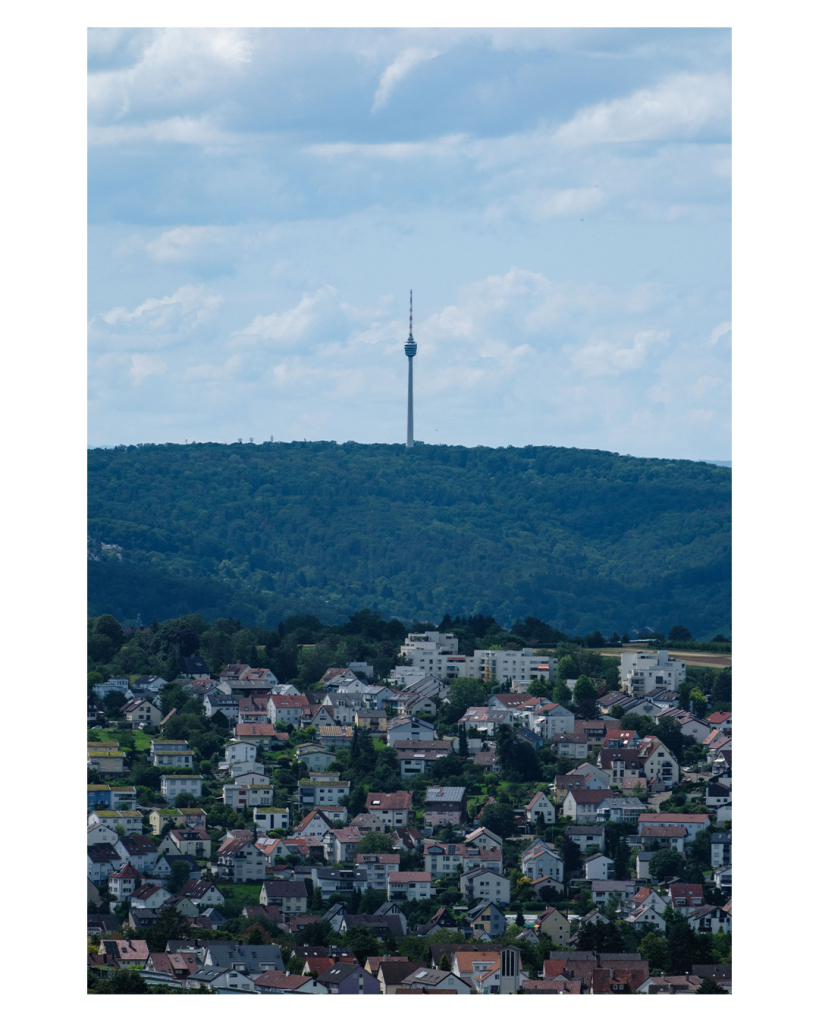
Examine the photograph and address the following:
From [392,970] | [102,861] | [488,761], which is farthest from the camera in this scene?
[488,761]

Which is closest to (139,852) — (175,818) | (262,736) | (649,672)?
(175,818)

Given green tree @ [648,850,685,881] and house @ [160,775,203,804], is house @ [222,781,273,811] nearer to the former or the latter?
house @ [160,775,203,804]

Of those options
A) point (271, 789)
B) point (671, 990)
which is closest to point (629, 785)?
point (271, 789)

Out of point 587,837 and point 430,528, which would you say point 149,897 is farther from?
point 430,528

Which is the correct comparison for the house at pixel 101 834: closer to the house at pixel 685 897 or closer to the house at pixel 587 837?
the house at pixel 587 837

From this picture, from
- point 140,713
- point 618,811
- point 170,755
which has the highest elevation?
point 140,713

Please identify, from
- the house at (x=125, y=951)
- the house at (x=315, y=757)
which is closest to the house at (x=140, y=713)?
the house at (x=315, y=757)
